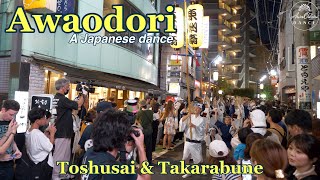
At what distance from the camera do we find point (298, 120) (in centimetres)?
430

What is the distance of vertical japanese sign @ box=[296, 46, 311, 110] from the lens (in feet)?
22.6

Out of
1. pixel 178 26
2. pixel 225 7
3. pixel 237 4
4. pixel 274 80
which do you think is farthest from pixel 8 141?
pixel 237 4

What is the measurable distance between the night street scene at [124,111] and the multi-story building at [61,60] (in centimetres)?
4

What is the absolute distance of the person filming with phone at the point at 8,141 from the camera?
371 centimetres

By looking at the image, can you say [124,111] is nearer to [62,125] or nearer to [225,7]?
[62,125]

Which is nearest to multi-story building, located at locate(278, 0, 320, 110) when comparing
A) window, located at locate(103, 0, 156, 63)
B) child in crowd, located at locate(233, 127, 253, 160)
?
child in crowd, located at locate(233, 127, 253, 160)

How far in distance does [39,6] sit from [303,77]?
334 inches

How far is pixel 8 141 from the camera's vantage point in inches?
146

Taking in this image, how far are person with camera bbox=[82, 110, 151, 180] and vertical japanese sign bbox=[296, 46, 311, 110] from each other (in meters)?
5.73

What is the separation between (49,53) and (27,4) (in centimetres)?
200

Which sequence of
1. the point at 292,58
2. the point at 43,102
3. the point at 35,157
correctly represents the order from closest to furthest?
the point at 35,157, the point at 43,102, the point at 292,58

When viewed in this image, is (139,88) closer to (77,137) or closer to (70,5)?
(70,5)

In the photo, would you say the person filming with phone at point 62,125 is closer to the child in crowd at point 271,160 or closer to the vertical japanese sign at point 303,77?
the child in crowd at point 271,160

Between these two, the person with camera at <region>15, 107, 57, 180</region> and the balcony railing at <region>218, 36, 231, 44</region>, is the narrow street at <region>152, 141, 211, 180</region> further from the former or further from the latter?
the balcony railing at <region>218, 36, 231, 44</region>
